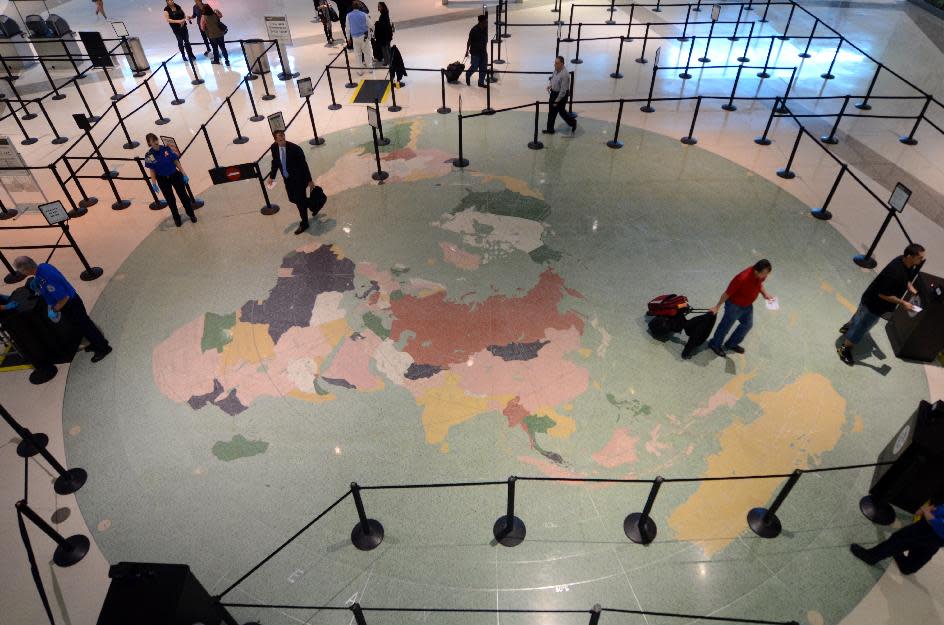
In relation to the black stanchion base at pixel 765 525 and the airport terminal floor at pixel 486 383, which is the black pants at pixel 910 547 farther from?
the black stanchion base at pixel 765 525

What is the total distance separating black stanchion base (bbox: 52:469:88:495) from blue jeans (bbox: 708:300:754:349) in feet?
23.9

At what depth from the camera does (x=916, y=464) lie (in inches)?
201

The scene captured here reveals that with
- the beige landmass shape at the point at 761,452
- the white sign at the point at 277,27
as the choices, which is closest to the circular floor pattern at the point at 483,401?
the beige landmass shape at the point at 761,452

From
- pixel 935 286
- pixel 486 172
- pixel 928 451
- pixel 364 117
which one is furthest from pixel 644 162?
pixel 928 451

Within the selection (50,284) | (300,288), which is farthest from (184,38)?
(50,284)

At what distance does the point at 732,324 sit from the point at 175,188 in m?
8.63

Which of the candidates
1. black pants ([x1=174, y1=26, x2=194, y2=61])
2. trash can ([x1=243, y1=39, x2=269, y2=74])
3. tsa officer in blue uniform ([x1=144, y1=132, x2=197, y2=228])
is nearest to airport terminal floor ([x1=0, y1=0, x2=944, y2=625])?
tsa officer in blue uniform ([x1=144, y1=132, x2=197, y2=228])

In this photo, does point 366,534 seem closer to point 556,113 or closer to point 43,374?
point 43,374

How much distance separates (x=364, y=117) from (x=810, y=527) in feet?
36.8

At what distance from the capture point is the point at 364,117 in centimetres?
1262

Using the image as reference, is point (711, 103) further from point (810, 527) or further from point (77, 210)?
point (77, 210)

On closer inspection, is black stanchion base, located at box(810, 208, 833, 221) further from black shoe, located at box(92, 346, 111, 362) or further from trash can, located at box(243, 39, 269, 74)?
trash can, located at box(243, 39, 269, 74)

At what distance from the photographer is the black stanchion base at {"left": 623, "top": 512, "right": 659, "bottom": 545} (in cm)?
532

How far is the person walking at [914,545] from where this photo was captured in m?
4.50
